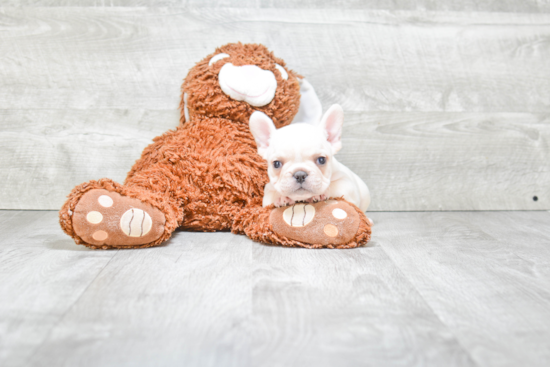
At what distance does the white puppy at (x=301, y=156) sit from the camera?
3.15ft

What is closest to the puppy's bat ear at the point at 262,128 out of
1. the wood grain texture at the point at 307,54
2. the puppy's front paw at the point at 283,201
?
the puppy's front paw at the point at 283,201

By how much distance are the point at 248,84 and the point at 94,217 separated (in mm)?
497

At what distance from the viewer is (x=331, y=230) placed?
994 millimetres

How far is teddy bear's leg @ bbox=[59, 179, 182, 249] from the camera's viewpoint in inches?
37.2

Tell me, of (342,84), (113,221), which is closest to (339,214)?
(113,221)

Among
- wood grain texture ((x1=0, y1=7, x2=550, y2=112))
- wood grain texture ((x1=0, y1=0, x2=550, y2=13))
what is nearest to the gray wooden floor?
wood grain texture ((x1=0, y1=7, x2=550, y2=112))

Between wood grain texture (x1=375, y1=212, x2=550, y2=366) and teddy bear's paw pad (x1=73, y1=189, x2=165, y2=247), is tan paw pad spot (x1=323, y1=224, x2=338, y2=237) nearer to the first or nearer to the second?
wood grain texture (x1=375, y1=212, x2=550, y2=366)

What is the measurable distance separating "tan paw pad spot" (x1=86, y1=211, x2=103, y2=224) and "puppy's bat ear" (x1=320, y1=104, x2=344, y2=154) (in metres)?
0.51

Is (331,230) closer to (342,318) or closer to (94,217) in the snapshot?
(342,318)

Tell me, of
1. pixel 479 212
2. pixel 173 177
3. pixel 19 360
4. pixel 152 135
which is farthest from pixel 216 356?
pixel 479 212

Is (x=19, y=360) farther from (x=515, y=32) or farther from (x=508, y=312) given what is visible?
(x=515, y=32)

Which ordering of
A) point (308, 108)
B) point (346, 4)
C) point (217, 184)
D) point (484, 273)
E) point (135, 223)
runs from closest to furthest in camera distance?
point (484, 273), point (135, 223), point (217, 184), point (308, 108), point (346, 4)

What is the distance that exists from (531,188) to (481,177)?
180mm

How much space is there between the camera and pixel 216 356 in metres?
0.57
